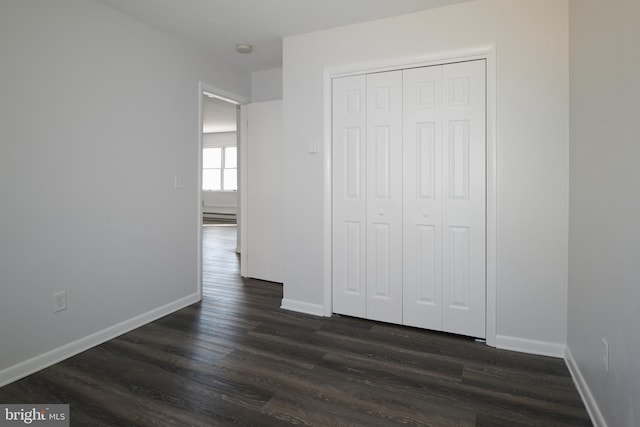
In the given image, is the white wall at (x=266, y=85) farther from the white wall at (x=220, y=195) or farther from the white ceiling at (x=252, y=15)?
the white wall at (x=220, y=195)

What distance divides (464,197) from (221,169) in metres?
9.88

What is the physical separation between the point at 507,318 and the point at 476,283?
30cm

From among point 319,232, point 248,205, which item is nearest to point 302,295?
point 319,232

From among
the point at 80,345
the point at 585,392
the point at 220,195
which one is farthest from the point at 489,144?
the point at 220,195

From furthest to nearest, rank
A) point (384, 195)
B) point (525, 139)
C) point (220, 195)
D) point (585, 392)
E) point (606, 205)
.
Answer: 1. point (220, 195)
2. point (384, 195)
3. point (525, 139)
4. point (585, 392)
5. point (606, 205)

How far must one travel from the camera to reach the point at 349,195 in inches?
120

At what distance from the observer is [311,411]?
1.81 m

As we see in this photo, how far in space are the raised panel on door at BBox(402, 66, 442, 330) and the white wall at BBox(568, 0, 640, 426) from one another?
84cm

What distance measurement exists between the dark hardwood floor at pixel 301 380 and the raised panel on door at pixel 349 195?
299 millimetres

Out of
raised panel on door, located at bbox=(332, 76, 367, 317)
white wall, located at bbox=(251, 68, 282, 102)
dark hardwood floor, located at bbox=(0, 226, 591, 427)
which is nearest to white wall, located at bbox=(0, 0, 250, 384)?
dark hardwood floor, located at bbox=(0, 226, 591, 427)

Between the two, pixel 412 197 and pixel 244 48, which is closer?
pixel 412 197

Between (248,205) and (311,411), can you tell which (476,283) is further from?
(248,205)

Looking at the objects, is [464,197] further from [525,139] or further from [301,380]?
[301,380]

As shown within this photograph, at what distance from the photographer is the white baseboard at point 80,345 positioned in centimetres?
209
